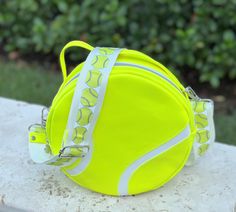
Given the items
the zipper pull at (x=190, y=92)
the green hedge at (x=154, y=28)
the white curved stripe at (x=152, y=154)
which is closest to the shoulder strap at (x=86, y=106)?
the white curved stripe at (x=152, y=154)

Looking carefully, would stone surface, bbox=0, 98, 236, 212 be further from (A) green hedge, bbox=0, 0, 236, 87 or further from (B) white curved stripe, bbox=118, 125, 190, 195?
(A) green hedge, bbox=0, 0, 236, 87

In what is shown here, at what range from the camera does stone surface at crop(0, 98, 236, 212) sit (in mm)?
1335

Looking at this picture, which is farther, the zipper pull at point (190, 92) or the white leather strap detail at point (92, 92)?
the zipper pull at point (190, 92)

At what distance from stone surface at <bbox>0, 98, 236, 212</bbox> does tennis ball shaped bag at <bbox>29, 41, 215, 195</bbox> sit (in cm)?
4

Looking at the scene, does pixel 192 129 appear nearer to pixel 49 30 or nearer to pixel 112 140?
pixel 112 140

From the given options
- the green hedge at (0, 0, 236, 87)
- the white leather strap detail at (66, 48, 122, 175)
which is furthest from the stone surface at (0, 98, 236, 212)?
the green hedge at (0, 0, 236, 87)

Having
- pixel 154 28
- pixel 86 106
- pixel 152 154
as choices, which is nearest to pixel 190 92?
pixel 152 154

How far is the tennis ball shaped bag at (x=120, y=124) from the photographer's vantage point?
1.24 m

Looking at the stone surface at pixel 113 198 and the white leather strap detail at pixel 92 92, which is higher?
the white leather strap detail at pixel 92 92

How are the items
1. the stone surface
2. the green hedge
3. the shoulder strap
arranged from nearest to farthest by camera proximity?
1. the shoulder strap
2. the stone surface
3. the green hedge

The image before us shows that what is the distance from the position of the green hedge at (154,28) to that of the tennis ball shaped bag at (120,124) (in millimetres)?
1239

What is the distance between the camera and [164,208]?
4.34 ft

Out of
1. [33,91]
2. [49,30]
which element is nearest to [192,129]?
[33,91]

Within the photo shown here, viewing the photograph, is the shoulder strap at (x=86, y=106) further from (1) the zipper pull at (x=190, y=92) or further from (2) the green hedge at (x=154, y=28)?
(2) the green hedge at (x=154, y=28)
